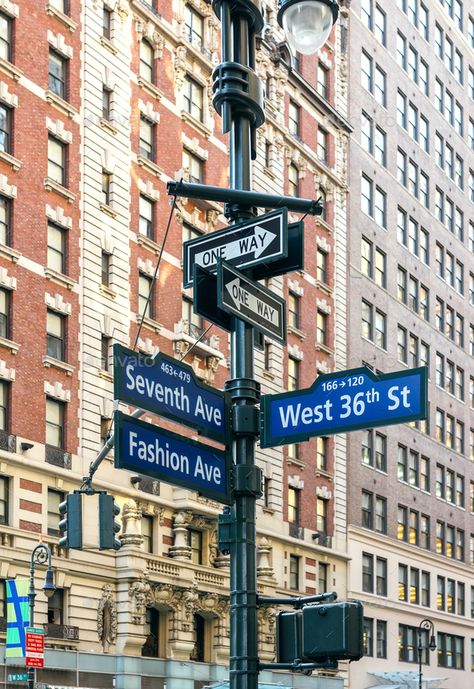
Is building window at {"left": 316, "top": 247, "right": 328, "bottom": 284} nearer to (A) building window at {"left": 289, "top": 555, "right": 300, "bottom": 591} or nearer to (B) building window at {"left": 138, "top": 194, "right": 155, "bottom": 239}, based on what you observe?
(A) building window at {"left": 289, "top": 555, "right": 300, "bottom": 591}

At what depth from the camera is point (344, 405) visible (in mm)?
10500

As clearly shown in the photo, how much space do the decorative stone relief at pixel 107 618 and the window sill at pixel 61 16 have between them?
19072mm

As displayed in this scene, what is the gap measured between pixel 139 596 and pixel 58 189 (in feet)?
45.5

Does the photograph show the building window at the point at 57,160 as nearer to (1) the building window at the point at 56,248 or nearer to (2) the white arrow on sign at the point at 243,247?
(1) the building window at the point at 56,248

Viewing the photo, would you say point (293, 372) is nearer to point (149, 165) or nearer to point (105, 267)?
point (149, 165)

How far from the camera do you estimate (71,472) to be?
40.4m


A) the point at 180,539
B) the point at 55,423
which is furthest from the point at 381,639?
the point at 55,423

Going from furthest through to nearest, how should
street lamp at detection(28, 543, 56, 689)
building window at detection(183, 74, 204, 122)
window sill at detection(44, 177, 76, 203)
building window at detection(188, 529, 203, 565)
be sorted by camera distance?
building window at detection(183, 74, 204, 122)
building window at detection(188, 529, 203, 565)
window sill at detection(44, 177, 76, 203)
street lamp at detection(28, 543, 56, 689)

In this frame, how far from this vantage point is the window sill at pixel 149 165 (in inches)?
1832

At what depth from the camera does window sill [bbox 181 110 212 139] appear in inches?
1955

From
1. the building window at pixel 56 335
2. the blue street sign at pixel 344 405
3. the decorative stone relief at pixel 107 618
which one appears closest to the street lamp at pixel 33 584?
the decorative stone relief at pixel 107 618

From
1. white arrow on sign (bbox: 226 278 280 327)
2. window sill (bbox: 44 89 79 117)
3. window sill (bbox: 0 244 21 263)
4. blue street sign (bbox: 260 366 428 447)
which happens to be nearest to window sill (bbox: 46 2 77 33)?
window sill (bbox: 44 89 79 117)

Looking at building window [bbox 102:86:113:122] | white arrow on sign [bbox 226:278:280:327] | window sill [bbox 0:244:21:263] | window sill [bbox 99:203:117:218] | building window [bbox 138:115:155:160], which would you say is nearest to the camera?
white arrow on sign [bbox 226:278:280:327]

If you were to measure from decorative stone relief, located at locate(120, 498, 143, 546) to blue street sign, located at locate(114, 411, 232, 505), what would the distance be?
1304 inches
